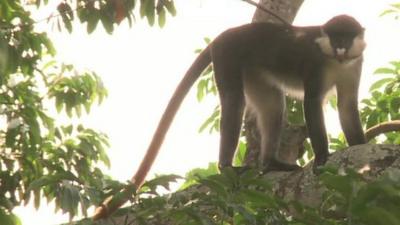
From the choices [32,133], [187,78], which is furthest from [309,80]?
[32,133]

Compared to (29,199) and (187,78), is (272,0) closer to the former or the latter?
(187,78)

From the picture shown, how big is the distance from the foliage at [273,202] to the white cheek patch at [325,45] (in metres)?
2.64

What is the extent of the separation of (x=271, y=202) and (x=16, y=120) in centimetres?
327

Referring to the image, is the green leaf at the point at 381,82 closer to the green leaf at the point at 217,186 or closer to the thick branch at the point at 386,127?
the thick branch at the point at 386,127

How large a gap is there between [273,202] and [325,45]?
2.96 metres

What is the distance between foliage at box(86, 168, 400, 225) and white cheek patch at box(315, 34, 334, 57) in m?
2.64

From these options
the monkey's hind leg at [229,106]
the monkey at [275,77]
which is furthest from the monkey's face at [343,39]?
the monkey's hind leg at [229,106]

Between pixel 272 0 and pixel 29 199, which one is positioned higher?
pixel 272 0

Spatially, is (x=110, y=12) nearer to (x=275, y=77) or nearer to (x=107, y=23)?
(x=107, y=23)

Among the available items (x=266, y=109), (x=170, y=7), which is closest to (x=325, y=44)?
(x=266, y=109)

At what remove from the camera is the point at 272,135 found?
4914mm

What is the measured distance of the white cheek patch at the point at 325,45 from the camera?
15.5 ft

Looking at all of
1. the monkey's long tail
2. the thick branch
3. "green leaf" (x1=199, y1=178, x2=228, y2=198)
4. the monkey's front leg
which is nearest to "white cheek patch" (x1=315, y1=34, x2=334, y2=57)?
the monkey's front leg

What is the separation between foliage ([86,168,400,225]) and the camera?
5.12 ft
